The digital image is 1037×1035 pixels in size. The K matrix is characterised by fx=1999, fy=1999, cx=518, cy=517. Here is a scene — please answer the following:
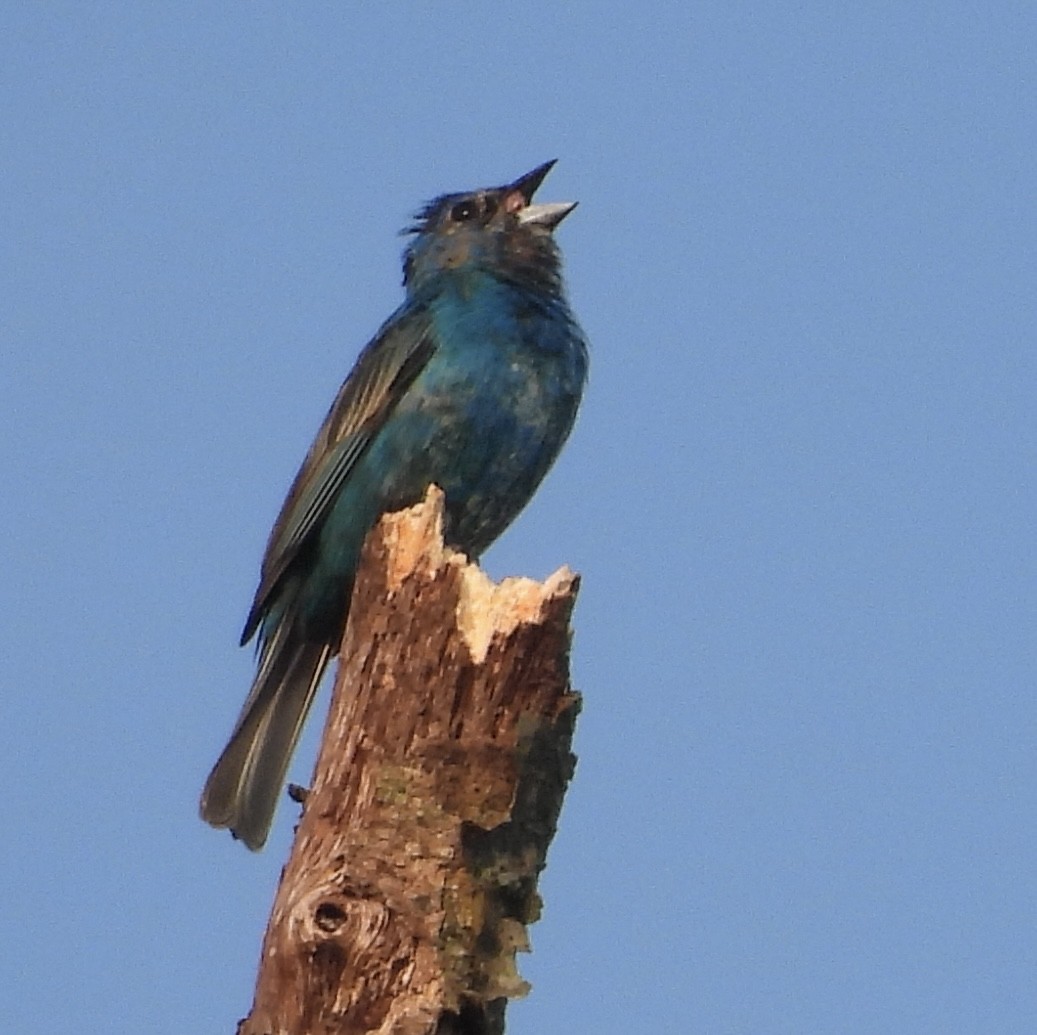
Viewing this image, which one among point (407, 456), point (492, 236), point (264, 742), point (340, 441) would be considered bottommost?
point (264, 742)

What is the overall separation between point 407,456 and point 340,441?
13.4 inches

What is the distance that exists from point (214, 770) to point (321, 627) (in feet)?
2.33

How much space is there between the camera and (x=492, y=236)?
7.92 meters

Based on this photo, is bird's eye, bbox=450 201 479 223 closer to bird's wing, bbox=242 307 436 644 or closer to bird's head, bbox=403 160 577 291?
bird's head, bbox=403 160 577 291

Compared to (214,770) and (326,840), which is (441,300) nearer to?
(214,770)

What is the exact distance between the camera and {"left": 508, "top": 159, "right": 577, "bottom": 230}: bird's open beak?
7.99 meters

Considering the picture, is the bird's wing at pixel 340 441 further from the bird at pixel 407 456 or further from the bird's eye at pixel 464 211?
the bird's eye at pixel 464 211

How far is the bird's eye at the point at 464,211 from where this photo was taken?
809cm

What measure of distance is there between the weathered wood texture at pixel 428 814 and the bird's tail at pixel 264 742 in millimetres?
1662

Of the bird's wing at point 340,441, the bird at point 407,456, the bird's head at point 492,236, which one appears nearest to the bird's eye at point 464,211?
the bird's head at point 492,236

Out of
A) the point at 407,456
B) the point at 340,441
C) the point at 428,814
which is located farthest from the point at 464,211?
the point at 428,814

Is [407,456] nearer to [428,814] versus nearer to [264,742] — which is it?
[264,742]

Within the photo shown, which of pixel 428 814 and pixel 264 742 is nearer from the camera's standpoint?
pixel 428 814

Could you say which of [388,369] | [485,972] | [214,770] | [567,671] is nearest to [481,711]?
[567,671]
